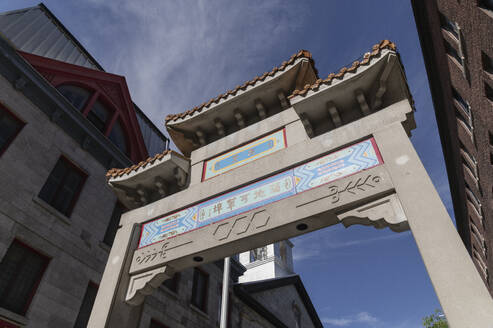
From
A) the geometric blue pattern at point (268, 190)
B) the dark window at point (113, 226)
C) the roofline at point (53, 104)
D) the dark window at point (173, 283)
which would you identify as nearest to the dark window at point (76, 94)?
the roofline at point (53, 104)

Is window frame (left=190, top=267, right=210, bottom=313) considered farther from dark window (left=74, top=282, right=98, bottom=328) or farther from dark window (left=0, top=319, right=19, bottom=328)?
dark window (left=0, top=319, right=19, bottom=328)

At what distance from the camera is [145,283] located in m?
8.17

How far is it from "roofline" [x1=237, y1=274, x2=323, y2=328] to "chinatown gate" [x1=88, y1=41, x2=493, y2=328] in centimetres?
1253

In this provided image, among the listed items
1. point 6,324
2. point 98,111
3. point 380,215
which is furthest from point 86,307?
point 380,215

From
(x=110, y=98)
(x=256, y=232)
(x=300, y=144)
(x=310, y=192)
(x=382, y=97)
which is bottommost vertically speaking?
(x=256, y=232)

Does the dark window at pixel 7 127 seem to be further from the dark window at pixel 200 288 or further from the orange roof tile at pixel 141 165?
the dark window at pixel 200 288

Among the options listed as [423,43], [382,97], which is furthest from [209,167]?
[423,43]

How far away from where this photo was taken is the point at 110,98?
53.7 ft

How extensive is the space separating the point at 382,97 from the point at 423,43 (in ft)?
31.1

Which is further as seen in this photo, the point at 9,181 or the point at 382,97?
the point at 9,181

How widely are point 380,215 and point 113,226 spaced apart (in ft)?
35.8

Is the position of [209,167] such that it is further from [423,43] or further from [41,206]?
[423,43]

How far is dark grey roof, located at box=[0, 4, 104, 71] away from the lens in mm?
13269

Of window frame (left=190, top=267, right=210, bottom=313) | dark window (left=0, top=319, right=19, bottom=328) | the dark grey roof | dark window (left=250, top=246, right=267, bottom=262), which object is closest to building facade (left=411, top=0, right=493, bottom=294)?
window frame (left=190, top=267, right=210, bottom=313)
